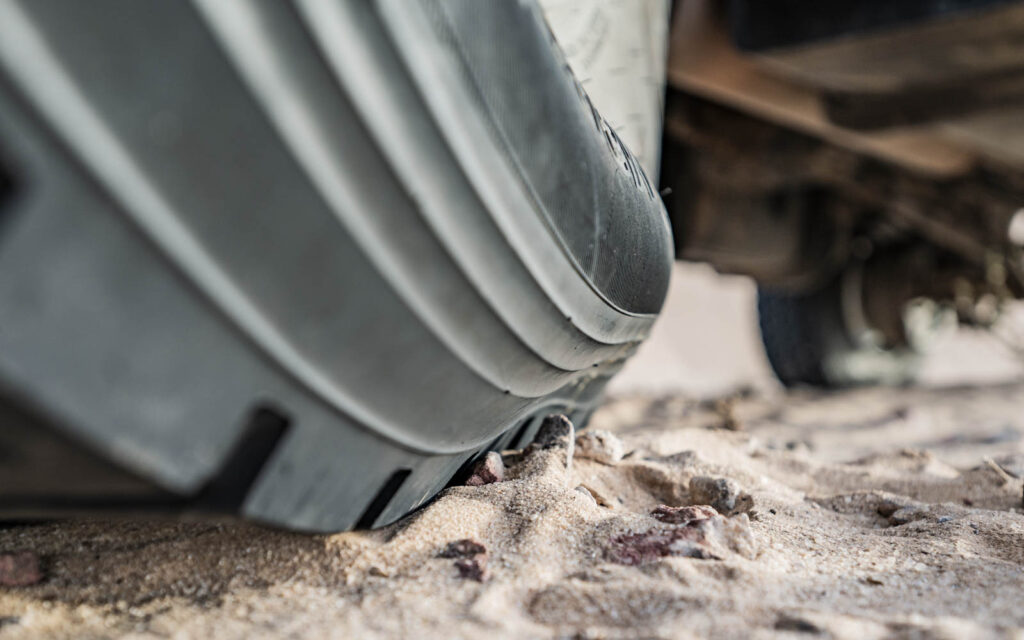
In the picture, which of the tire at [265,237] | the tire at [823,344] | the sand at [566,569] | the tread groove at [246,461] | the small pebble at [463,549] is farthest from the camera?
the tire at [823,344]

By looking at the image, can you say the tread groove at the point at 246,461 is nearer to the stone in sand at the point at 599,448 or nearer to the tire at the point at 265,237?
the tire at the point at 265,237

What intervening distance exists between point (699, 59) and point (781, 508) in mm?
1113

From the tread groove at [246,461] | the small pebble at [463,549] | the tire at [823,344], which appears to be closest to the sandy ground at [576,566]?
the small pebble at [463,549]

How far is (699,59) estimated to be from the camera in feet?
5.74

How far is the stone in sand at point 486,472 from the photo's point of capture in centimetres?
90

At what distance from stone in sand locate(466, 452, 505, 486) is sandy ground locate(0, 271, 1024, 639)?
0.07 ft

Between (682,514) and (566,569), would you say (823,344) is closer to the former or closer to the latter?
(682,514)

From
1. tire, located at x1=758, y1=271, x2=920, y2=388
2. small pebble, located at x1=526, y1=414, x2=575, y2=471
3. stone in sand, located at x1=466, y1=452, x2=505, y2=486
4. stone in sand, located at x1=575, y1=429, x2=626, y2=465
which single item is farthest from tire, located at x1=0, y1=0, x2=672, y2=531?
tire, located at x1=758, y1=271, x2=920, y2=388

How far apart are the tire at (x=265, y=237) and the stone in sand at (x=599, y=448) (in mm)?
490

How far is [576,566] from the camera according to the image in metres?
0.71

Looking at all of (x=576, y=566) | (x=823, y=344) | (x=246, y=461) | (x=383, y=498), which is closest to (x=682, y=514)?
(x=576, y=566)

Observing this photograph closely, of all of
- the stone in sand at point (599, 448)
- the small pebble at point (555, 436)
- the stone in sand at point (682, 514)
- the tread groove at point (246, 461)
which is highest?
the tread groove at point (246, 461)

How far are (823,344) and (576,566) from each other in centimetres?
315

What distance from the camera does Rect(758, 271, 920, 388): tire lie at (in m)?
3.56
